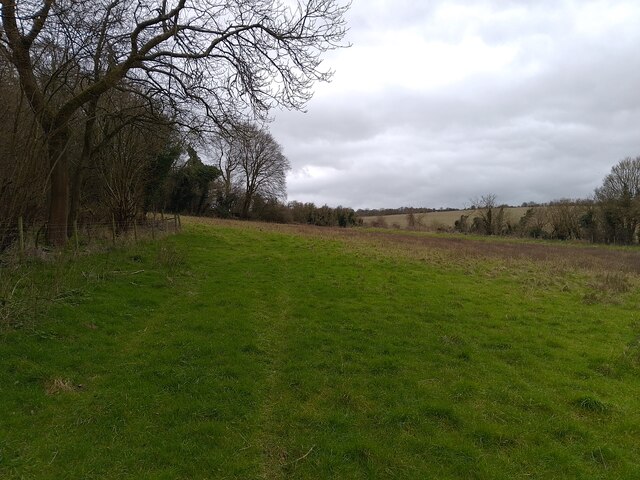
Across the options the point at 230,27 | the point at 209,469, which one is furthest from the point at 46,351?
the point at 230,27

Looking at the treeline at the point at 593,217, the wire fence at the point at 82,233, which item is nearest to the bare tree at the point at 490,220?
the treeline at the point at 593,217

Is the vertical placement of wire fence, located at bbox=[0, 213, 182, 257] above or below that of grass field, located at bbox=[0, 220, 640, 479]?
above

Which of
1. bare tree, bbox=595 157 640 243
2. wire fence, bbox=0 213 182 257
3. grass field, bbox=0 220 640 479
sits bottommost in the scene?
grass field, bbox=0 220 640 479

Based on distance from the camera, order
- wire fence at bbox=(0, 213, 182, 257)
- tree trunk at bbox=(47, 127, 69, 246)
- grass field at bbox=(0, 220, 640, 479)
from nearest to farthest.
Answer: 1. grass field at bbox=(0, 220, 640, 479)
2. wire fence at bbox=(0, 213, 182, 257)
3. tree trunk at bbox=(47, 127, 69, 246)

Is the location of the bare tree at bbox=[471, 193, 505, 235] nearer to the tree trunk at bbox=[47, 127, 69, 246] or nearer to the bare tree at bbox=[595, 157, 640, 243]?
the bare tree at bbox=[595, 157, 640, 243]

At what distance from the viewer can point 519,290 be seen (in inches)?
570

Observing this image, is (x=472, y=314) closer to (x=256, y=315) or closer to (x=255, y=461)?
(x=256, y=315)

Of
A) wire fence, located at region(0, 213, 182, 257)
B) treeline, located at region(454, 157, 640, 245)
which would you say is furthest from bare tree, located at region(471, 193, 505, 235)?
wire fence, located at region(0, 213, 182, 257)

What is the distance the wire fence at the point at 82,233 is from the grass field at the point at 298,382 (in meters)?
0.92

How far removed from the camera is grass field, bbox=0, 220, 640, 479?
417 centimetres

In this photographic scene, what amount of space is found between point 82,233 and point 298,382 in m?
13.0

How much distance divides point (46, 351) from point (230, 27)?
33.0ft

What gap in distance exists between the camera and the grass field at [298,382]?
417 centimetres

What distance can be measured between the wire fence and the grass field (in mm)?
921
